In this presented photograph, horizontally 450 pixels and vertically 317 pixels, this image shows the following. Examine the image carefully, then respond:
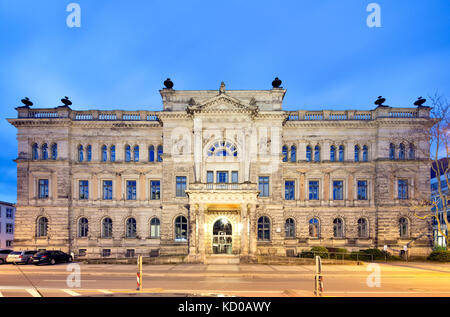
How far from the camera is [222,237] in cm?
3428

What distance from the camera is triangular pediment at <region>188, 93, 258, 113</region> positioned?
3400 centimetres

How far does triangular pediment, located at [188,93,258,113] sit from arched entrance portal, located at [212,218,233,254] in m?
12.3

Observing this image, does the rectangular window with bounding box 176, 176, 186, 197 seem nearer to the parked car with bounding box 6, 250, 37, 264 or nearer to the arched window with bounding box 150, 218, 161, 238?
the arched window with bounding box 150, 218, 161, 238

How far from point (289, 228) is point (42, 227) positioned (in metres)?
29.9

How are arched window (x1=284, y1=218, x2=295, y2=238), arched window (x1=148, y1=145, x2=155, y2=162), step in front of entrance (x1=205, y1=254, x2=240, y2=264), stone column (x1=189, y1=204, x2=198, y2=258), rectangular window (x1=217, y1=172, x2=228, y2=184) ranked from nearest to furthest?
step in front of entrance (x1=205, y1=254, x2=240, y2=264) → stone column (x1=189, y1=204, x2=198, y2=258) → rectangular window (x1=217, y1=172, x2=228, y2=184) → arched window (x1=284, y1=218, x2=295, y2=238) → arched window (x1=148, y1=145, x2=155, y2=162)

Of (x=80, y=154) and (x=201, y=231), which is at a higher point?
(x=80, y=154)

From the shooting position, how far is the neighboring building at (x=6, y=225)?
197 ft

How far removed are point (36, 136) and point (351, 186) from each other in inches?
1538

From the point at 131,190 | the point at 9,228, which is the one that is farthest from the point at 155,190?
the point at 9,228

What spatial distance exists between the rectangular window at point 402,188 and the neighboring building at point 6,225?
6654 cm

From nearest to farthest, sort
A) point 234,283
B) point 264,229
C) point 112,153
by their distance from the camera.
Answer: point 234,283
point 264,229
point 112,153

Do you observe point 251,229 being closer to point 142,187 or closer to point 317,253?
point 317,253

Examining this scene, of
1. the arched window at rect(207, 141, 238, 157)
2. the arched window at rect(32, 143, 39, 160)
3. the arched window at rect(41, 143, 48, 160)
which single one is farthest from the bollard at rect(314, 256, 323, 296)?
the arched window at rect(32, 143, 39, 160)

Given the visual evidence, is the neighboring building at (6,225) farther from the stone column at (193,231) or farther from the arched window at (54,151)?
the stone column at (193,231)
